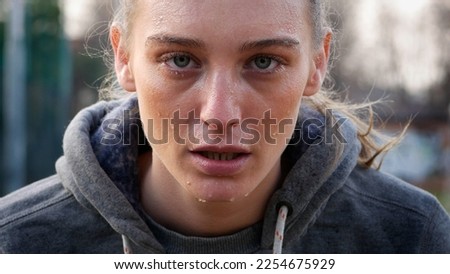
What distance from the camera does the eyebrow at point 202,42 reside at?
238 centimetres

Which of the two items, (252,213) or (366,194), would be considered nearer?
(252,213)

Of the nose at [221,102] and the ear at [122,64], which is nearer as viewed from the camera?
the nose at [221,102]

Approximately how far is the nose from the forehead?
0.15 m

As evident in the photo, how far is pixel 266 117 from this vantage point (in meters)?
2.47

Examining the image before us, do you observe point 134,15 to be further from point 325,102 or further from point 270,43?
point 325,102

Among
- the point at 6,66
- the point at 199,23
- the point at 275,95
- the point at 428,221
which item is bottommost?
the point at 6,66

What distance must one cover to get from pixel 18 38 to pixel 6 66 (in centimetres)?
43

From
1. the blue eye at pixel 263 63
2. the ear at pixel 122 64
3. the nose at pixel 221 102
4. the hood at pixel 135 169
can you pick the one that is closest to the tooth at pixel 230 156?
the nose at pixel 221 102

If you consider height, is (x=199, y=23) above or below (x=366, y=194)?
above

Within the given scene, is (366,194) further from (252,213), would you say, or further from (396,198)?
(252,213)

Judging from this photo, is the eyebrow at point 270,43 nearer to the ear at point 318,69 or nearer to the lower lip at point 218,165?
the ear at point 318,69

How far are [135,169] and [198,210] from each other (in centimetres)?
32

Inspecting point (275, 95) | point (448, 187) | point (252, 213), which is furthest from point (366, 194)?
point (448, 187)

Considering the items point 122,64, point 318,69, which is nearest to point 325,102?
point 318,69
